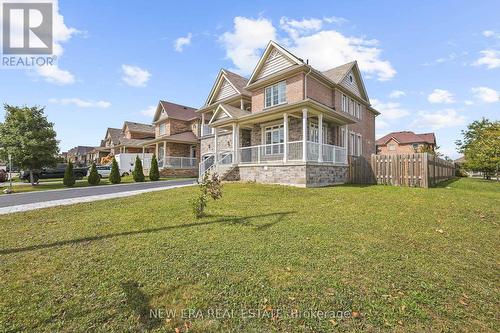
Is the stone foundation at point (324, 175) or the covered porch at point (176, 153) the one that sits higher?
the covered porch at point (176, 153)

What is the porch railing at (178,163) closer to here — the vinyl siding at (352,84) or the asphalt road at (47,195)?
the asphalt road at (47,195)

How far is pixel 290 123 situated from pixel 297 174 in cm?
510

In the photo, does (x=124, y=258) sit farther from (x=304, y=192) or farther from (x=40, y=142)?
(x=40, y=142)

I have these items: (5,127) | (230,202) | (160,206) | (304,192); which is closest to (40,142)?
(5,127)

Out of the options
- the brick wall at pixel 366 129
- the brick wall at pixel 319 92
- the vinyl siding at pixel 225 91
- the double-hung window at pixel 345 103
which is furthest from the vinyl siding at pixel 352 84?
the vinyl siding at pixel 225 91

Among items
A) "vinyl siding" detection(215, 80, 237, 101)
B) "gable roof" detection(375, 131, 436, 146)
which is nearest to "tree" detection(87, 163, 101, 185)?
"vinyl siding" detection(215, 80, 237, 101)

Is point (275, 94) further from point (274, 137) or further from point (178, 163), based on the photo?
point (178, 163)

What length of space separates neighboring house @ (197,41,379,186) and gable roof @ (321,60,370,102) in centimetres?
8

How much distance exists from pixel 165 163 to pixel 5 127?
13.2 meters

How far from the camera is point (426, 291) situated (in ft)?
10.4

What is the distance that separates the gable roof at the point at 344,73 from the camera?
1927 centimetres

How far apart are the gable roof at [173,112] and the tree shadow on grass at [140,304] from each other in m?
29.8

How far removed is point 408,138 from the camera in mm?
54656

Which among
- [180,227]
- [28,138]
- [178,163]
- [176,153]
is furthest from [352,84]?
[28,138]
